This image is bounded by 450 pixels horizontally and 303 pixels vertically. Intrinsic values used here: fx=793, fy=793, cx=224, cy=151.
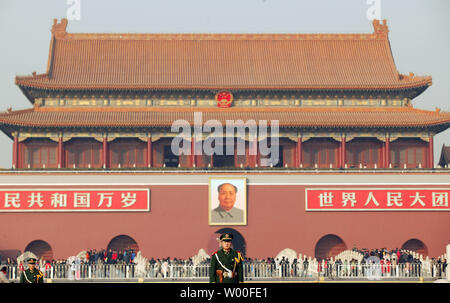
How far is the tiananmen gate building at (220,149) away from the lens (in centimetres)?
3734

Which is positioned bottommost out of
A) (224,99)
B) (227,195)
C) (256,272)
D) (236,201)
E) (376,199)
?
(256,272)

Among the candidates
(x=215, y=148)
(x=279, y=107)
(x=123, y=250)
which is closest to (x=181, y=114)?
(x=215, y=148)

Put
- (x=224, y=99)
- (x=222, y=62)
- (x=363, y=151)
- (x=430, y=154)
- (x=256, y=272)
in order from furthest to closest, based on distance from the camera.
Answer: (x=222, y=62) → (x=224, y=99) → (x=363, y=151) → (x=430, y=154) → (x=256, y=272)

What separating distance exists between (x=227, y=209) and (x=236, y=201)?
1.92ft

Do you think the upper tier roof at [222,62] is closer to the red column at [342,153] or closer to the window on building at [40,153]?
the window on building at [40,153]

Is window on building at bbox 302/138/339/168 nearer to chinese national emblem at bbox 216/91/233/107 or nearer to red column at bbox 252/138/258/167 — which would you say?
red column at bbox 252/138/258/167

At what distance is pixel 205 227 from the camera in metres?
37.3

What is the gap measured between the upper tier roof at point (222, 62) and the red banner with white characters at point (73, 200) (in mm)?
6420

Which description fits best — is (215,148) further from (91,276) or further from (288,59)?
(91,276)

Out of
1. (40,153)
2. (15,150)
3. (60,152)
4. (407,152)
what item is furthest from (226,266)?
(407,152)

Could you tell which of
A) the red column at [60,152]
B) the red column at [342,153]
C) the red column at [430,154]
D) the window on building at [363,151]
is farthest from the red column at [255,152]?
the red column at [60,152]

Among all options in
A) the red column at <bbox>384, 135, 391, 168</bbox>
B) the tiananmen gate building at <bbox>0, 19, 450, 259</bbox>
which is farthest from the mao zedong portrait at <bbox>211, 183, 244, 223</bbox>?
the red column at <bbox>384, 135, 391, 168</bbox>

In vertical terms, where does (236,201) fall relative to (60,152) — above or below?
below

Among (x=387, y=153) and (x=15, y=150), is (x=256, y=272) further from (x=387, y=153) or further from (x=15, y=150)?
(x=15, y=150)
